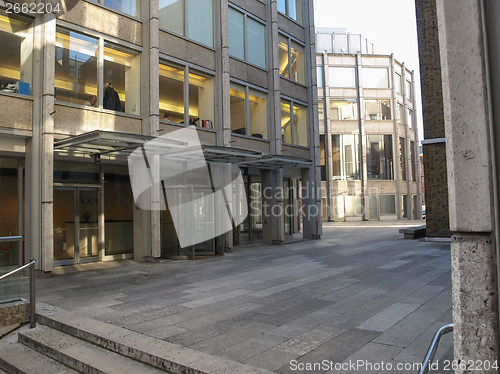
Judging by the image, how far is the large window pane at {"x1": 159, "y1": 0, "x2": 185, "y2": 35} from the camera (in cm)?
1462

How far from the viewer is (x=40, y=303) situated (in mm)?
7684

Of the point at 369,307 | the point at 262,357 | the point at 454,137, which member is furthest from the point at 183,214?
the point at 454,137

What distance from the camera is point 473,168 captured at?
109 inches

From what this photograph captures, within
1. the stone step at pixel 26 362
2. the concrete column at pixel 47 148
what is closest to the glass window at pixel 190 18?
the concrete column at pixel 47 148

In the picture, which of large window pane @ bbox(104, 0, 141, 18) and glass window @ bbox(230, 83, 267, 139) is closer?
large window pane @ bbox(104, 0, 141, 18)

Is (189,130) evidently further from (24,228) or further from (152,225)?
(24,228)

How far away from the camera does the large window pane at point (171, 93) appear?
567 inches

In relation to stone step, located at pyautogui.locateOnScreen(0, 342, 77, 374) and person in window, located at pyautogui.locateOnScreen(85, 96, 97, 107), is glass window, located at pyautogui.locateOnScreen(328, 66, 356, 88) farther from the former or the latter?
stone step, located at pyautogui.locateOnScreen(0, 342, 77, 374)

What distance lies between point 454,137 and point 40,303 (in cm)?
774

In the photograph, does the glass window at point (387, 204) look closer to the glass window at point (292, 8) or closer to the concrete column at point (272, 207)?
the glass window at point (292, 8)

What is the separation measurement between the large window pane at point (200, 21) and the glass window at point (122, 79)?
278cm

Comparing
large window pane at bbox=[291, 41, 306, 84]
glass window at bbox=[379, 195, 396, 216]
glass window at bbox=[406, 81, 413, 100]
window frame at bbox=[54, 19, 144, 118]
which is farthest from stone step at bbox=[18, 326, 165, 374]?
glass window at bbox=[406, 81, 413, 100]

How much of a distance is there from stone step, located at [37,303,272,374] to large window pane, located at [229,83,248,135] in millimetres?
11958

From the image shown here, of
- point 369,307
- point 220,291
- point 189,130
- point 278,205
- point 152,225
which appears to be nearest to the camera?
point 369,307
